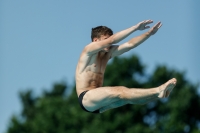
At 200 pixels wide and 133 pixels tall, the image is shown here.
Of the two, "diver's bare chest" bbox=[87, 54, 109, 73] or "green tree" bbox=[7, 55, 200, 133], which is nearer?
"diver's bare chest" bbox=[87, 54, 109, 73]

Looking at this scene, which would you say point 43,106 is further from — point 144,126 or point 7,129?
point 144,126

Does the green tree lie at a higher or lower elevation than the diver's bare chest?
lower

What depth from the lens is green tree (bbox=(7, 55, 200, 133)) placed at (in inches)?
2635

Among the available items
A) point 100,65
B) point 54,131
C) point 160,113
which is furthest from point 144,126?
point 100,65

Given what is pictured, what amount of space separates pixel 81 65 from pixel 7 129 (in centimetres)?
6188

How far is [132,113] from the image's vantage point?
6762cm

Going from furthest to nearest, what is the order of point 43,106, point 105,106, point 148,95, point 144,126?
1. point 43,106
2. point 144,126
3. point 105,106
4. point 148,95

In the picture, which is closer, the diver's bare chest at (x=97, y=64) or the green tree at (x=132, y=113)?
the diver's bare chest at (x=97, y=64)

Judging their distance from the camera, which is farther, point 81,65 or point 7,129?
point 7,129

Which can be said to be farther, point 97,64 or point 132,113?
point 132,113

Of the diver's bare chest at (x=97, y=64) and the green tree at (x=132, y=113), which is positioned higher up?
the diver's bare chest at (x=97, y=64)

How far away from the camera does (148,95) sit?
1784 cm

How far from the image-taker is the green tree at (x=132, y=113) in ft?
220

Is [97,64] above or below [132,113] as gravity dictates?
above
